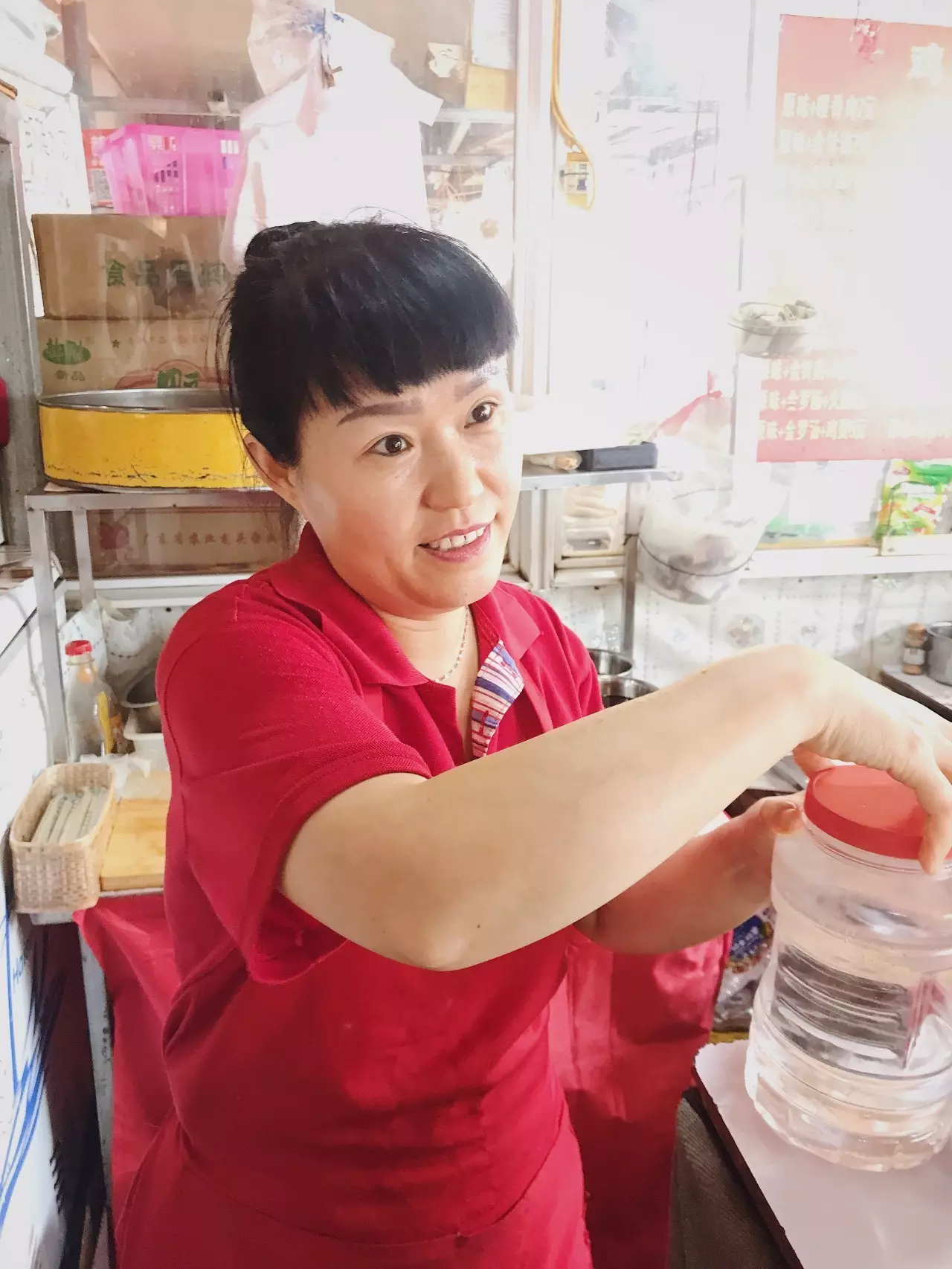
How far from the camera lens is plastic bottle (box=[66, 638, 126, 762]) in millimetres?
1641

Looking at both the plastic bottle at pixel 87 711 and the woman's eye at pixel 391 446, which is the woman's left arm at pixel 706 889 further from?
the plastic bottle at pixel 87 711

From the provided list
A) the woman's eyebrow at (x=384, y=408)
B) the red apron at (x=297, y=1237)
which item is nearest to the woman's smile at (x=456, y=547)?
the woman's eyebrow at (x=384, y=408)

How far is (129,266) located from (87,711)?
32.5 inches

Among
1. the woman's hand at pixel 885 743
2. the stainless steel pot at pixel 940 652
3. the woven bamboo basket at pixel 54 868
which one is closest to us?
the woman's hand at pixel 885 743

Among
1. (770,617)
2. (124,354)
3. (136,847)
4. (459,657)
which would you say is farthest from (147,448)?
(770,617)

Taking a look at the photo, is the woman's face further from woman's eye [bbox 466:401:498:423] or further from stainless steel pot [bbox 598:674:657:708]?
stainless steel pot [bbox 598:674:657:708]

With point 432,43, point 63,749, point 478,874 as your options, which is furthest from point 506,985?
point 432,43

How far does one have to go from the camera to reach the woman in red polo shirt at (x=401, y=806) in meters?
0.52

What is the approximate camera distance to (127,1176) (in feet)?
4.24

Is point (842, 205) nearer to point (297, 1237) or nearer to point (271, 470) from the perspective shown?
point (271, 470)

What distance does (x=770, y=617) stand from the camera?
7.03 ft

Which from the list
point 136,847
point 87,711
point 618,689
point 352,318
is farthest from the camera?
point 618,689

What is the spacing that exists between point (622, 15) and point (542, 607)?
4.62 ft

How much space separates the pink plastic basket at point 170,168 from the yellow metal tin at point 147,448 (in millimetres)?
586
